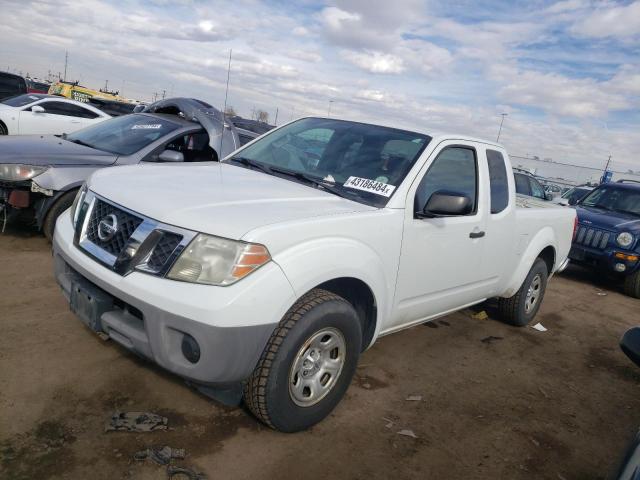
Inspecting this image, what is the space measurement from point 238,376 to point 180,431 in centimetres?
60

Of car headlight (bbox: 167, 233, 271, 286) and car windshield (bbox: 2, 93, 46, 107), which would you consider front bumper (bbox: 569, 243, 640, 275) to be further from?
car windshield (bbox: 2, 93, 46, 107)

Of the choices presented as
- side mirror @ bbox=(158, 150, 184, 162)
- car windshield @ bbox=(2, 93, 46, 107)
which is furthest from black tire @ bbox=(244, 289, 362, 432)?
car windshield @ bbox=(2, 93, 46, 107)

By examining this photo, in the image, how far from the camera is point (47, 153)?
5.09 m

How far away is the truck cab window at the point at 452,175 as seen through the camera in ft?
10.9

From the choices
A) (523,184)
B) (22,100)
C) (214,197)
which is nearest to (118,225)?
(214,197)

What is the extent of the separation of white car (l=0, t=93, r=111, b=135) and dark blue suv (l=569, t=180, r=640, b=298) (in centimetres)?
1021

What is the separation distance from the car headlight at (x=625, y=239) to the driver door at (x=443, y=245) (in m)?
4.77

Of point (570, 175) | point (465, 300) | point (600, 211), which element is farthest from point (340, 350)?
point (570, 175)

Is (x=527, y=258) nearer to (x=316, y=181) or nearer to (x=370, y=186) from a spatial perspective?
(x=370, y=186)

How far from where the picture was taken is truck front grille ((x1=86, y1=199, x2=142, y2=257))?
2502 mm

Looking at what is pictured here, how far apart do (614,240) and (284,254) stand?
7.14 m

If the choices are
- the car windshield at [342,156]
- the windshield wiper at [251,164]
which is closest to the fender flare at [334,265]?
the car windshield at [342,156]

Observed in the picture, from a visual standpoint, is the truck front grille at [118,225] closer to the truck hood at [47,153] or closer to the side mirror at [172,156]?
the side mirror at [172,156]

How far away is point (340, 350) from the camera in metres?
2.83
